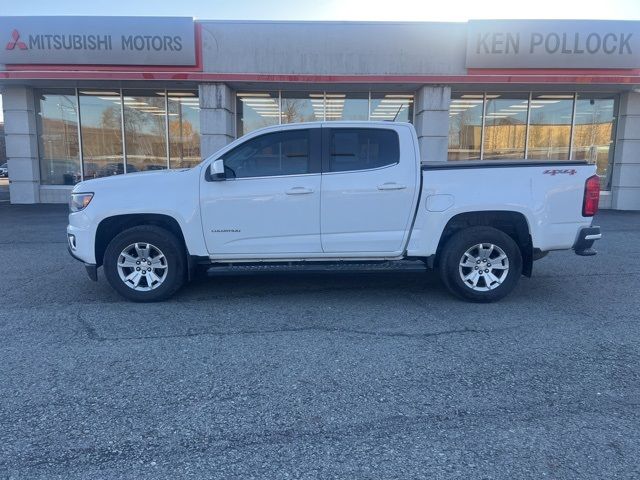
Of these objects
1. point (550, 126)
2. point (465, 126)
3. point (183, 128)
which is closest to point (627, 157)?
point (550, 126)

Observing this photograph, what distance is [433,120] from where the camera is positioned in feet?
45.5

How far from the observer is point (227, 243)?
215 inches

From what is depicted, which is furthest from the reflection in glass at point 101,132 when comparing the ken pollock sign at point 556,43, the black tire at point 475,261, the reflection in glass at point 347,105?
the black tire at point 475,261

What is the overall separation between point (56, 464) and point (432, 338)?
3075mm

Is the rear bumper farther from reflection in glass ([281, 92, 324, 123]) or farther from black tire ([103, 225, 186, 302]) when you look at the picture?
reflection in glass ([281, 92, 324, 123])

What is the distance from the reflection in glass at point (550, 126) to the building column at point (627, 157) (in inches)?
55.3

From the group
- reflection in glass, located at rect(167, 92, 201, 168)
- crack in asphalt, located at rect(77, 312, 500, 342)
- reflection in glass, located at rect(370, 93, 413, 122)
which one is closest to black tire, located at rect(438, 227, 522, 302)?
crack in asphalt, located at rect(77, 312, 500, 342)

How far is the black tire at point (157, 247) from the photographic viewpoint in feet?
17.7

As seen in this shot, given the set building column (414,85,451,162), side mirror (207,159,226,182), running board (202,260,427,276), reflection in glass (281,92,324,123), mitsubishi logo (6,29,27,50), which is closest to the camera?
side mirror (207,159,226,182)

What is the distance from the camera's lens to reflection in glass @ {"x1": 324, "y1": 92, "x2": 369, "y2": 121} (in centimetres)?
1498

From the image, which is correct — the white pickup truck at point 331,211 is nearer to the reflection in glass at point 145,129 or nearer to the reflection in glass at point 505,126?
the reflection in glass at point 145,129

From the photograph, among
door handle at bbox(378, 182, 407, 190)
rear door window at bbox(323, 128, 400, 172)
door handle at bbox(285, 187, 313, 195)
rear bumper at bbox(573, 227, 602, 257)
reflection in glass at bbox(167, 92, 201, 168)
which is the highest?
reflection in glass at bbox(167, 92, 201, 168)

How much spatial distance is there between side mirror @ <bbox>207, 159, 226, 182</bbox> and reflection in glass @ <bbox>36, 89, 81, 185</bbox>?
40.4 feet

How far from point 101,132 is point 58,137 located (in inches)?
55.2
